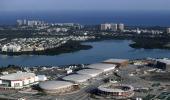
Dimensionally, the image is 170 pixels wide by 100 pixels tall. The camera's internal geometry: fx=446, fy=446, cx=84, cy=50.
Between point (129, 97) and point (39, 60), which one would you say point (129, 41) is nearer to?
point (39, 60)

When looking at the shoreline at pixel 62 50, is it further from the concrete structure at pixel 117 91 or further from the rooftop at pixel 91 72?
the concrete structure at pixel 117 91

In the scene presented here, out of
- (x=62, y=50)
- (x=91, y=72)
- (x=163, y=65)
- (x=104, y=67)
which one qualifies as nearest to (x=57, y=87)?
(x=91, y=72)

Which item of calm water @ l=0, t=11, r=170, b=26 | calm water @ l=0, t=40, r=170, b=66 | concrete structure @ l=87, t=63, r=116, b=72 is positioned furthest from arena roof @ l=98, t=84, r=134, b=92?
calm water @ l=0, t=11, r=170, b=26

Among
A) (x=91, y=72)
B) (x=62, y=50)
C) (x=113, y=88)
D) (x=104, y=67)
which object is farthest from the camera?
(x=62, y=50)

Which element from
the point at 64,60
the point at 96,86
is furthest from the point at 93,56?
the point at 96,86

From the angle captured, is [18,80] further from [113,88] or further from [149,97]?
[149,97]

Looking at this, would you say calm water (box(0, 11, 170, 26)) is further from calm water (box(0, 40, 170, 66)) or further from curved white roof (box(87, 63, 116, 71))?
curved white roof (box(87, 63, 116, 71))
